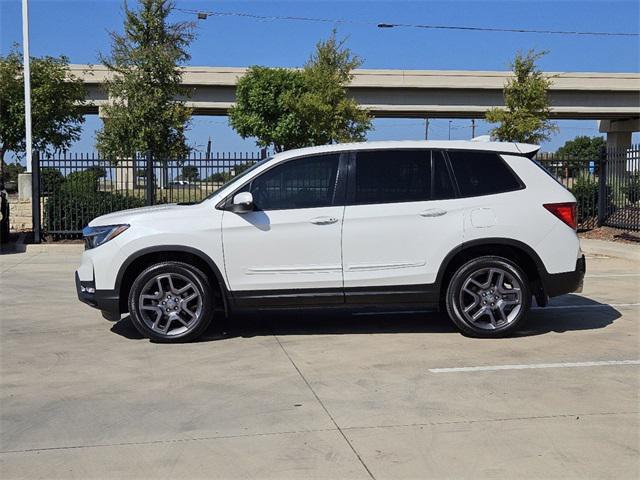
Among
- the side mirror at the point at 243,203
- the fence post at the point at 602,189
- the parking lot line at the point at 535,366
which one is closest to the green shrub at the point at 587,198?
the fence post at the point at 602,189

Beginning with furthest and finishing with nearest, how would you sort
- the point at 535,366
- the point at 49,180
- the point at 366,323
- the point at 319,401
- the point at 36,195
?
the point at 49,180 < the point at 36,195 < the point at 366,323 < the point at 535,366 < the point at 319,401

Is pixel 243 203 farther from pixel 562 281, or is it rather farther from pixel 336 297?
pixel 562 281

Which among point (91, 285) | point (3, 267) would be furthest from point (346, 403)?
point (3, 267)

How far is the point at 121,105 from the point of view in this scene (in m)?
20.0

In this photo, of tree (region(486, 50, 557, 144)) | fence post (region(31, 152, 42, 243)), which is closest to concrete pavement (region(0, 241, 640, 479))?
fence post (region(31, 152, 42, 243))

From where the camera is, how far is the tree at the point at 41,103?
21.5 m

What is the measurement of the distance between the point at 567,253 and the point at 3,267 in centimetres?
986

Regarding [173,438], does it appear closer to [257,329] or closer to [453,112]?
[257,329]

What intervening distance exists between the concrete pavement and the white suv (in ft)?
1.46

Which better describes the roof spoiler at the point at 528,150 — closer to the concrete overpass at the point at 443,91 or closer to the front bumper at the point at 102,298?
the front bumper at the point at 102,298

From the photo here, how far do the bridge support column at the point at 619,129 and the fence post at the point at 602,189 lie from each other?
41379 millimetres

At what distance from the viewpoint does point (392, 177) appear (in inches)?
273

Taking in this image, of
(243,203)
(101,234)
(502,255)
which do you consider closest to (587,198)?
(502,255)

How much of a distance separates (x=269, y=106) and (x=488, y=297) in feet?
103
